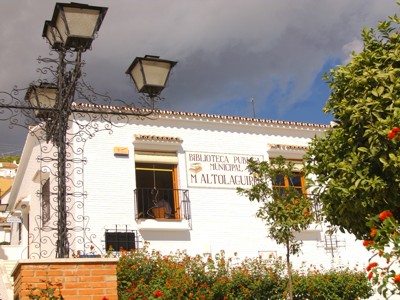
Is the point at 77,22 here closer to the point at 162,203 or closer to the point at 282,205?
the point at 282,205

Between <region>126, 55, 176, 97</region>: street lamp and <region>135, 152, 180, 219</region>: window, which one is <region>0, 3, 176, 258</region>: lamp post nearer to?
<region>126, 55, 176, 97</region>: street lamp

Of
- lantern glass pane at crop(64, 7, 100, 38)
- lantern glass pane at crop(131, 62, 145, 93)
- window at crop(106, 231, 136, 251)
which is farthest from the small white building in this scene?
lantern glass pane at crop(64, 7, 100, 38)

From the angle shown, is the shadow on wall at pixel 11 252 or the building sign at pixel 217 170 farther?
the shadow on wall at pixel 11 252

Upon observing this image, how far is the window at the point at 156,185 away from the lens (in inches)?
656

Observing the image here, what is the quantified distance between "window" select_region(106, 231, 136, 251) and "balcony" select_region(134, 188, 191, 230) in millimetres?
413

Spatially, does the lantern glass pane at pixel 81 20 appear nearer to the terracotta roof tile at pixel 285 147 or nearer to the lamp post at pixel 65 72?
the lamp post at pixel 65 72

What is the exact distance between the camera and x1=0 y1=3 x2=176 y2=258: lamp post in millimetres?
6176

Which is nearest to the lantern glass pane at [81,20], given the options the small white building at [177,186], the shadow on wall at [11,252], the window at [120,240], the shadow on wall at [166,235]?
the small white building at [177,186]

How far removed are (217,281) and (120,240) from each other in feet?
11.2

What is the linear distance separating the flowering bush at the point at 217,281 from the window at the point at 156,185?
4.86 feet

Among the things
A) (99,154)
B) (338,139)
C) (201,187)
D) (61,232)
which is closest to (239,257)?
(201,187)

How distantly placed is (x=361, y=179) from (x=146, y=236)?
943 centimetres

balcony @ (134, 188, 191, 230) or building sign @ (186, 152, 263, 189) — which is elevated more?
building sign @ (186, 152, 263, 189)

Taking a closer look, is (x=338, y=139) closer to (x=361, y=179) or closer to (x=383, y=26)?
(x=361, y=179)
